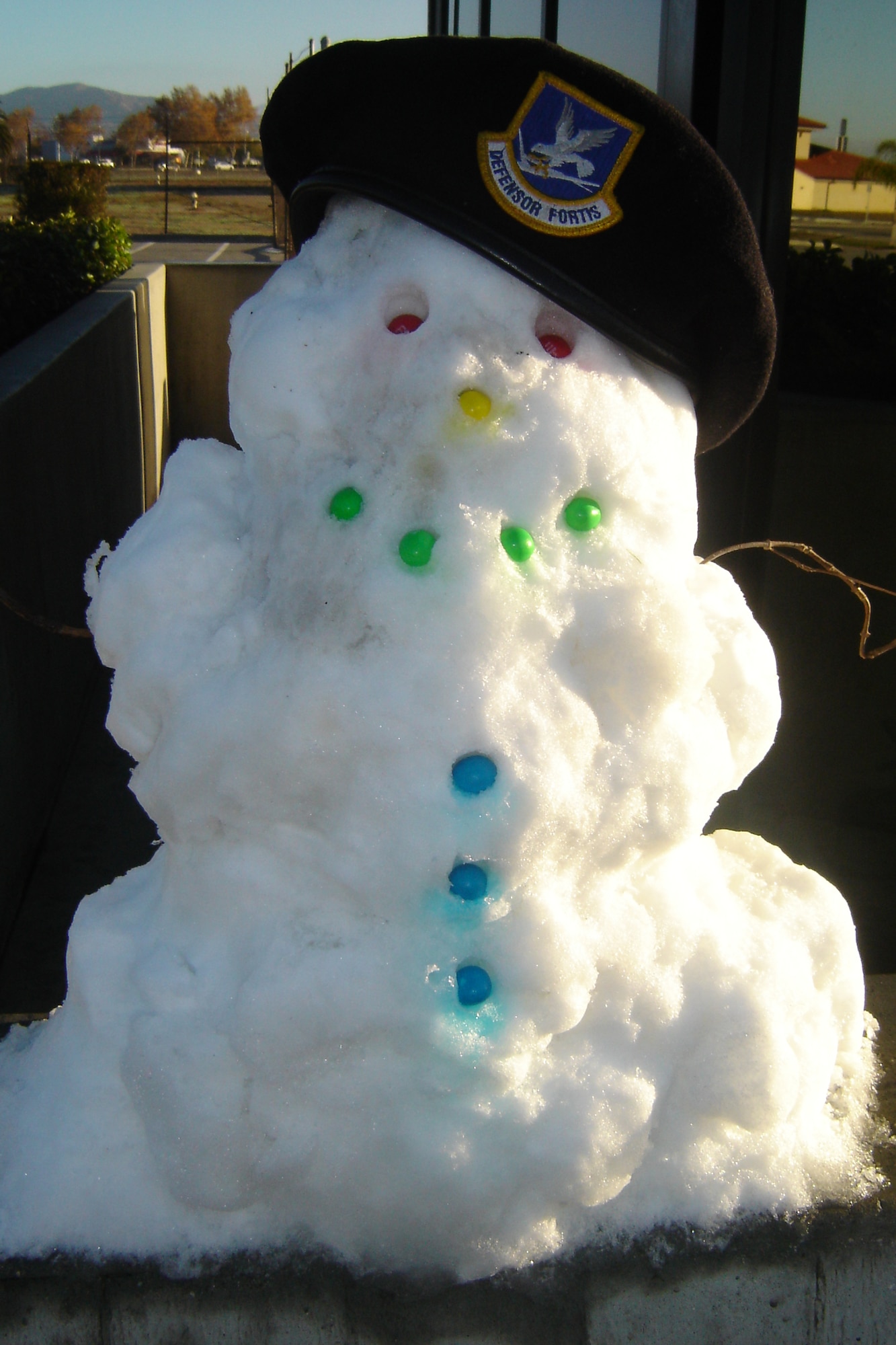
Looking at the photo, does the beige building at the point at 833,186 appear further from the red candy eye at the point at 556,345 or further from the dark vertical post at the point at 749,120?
the red candy eye at the point at 556,345

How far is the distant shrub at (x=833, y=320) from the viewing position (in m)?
4.09

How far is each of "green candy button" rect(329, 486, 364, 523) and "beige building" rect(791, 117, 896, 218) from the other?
8.77ft

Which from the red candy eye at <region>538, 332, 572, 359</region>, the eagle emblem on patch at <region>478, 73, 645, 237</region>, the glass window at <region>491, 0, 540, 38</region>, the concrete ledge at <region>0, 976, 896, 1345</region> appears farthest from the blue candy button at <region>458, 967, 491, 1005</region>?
the glass window at <region>491, 0, 540, 38</region>

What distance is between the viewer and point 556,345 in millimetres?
1631

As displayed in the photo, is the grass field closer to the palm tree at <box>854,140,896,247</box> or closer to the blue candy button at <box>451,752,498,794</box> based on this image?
the palm tree at <box>854,140,896,247</box>

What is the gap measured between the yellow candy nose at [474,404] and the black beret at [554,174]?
0.17m

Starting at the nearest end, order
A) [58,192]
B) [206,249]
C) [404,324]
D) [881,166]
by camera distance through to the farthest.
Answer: [404,324] < [881,166] < [58,192] < [206,249]

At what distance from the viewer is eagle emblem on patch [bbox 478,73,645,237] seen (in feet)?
5.05

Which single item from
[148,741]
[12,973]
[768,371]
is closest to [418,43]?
[768,371]

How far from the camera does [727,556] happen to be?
3.37 m

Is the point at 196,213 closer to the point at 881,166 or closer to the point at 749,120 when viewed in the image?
the point at 881,166

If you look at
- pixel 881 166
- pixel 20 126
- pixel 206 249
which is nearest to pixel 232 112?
pixel 20 126

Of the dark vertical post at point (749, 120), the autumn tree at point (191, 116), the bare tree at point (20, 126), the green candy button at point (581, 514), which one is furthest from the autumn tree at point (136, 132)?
the green candy button at point (581, 514)

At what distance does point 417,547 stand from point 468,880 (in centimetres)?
45
